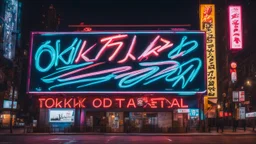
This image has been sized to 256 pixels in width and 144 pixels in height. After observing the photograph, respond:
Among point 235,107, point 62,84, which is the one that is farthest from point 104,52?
point 235,107

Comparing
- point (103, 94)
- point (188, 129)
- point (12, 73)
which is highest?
point (12, 73)

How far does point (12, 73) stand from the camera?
7131 cm

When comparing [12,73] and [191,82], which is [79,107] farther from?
[12,73]

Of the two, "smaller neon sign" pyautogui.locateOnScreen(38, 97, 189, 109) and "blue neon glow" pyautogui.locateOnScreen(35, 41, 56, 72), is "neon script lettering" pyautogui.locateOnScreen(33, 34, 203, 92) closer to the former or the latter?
"blue neon glow" pyautogui.locateOnScreen(35, 41, 56, 72)

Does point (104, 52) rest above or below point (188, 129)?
above

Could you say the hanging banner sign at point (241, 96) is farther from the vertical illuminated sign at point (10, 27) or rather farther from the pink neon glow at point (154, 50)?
the vertical illuminated sign at point (10, 27)

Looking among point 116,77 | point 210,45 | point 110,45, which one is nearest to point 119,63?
point 116,77

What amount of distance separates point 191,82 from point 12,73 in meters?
35.8

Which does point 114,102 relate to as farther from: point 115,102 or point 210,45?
point 210,45

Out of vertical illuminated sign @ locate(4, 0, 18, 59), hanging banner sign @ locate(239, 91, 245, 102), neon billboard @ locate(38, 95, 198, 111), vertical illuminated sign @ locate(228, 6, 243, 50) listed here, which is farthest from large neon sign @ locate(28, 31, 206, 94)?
hanging banner sign @ locate(239, 91, 245, 102)

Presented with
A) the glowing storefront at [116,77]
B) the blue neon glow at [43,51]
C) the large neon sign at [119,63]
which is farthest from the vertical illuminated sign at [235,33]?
the blue neon glow at [43,51]

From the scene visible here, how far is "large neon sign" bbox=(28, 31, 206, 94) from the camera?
54.6m

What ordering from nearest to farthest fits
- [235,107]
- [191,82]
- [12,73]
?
[191,82] < [12,73] < [235,107]

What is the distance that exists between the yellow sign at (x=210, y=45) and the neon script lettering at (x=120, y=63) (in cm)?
188
